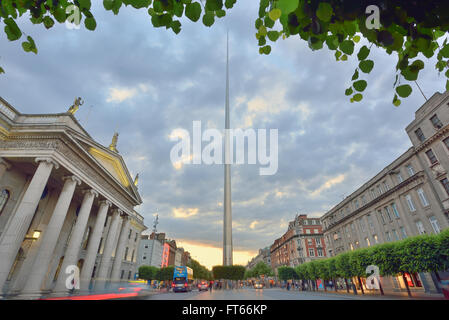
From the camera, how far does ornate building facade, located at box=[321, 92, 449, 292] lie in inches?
1011

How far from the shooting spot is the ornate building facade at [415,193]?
25.7 meters

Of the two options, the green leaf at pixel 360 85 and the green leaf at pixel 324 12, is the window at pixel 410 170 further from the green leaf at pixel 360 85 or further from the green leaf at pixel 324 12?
the green leaf at pixel 324 12

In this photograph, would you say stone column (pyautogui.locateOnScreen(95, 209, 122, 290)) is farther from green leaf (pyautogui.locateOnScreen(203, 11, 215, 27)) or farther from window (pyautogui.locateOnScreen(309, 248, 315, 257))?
window (pyautogui.locateOnScreen(309, 248, 315, 257))

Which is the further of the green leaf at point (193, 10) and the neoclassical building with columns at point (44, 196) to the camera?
the neoclassical building with columns at point (44, 196)

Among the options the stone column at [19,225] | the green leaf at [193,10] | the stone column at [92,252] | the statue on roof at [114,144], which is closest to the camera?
the green leaf at [193,10]

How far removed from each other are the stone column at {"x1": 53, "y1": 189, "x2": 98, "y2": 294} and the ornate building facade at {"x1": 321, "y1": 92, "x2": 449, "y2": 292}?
1578 inches

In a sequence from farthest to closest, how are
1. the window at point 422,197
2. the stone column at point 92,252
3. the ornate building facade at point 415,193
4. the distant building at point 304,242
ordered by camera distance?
the distant building at point 304,242, the window at point 422,197, the ornate building facade at point 415,193, the stone column at point 92,252

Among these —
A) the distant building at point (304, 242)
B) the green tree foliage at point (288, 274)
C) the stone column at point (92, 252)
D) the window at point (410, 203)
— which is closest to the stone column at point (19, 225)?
the stone column at point (92, 252)

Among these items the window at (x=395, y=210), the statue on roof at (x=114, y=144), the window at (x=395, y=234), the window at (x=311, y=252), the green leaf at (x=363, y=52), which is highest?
the statue on roof at (x=114, y=144)

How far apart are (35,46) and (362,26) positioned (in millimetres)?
4804

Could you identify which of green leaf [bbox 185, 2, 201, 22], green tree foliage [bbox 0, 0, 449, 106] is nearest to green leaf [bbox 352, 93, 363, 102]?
green tree foliage [bbox 0, 0, 449, 106]

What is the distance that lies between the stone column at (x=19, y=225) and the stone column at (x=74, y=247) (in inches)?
191

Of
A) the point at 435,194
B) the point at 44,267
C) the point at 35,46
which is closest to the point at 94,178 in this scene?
the point at 44,267

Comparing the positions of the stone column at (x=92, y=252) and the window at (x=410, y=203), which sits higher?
the window at (x=410, y=203)
